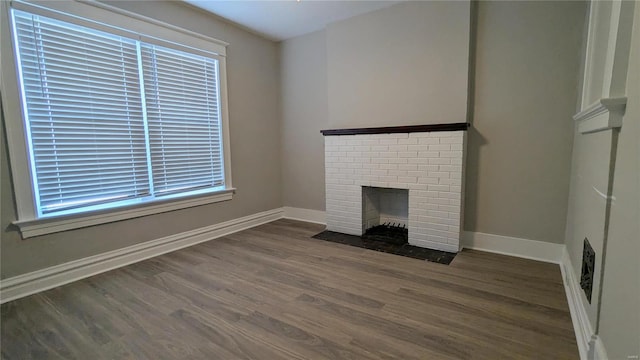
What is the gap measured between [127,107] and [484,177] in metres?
3.56

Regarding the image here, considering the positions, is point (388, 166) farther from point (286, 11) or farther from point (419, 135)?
point (286, 11)

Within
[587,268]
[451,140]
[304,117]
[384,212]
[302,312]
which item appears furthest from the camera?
[304,117]

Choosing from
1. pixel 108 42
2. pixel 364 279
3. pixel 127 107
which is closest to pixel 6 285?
pixel 127 107

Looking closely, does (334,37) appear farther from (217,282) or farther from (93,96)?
(217,282)

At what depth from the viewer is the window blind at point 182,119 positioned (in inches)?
115

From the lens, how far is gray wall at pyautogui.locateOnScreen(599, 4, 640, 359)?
919mm

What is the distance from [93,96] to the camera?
2.47m

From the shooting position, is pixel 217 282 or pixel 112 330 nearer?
pixel 112 330

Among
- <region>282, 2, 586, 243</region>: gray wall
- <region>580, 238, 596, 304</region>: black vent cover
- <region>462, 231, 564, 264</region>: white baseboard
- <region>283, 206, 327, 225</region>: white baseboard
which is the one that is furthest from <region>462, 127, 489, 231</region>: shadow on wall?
<region>283, 206, 327, 225</region>: white baseboard

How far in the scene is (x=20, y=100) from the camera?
2.10m

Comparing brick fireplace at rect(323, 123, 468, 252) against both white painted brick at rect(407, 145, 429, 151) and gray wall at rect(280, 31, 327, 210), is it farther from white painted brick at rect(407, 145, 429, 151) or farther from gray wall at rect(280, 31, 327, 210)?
gray wall at rect(280, 31, 327, 210)

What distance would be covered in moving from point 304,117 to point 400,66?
1.52m

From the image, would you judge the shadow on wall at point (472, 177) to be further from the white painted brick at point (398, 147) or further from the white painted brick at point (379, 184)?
the white painted brick at point (379, 184)

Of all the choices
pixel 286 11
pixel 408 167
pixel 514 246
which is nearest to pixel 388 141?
pixel 408 167
